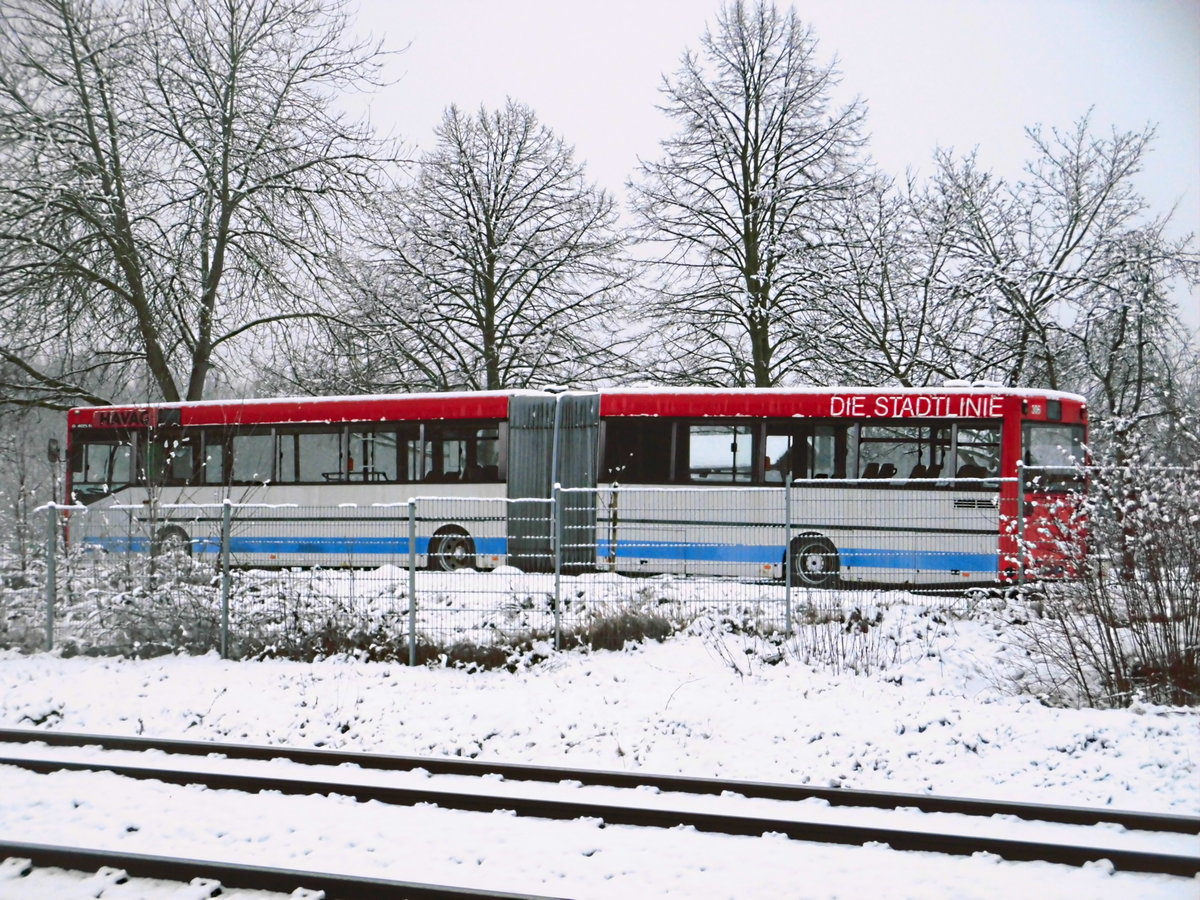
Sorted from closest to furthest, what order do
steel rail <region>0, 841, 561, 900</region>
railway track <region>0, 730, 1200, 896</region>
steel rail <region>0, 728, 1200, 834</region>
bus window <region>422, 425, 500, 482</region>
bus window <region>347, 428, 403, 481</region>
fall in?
steel rail <region>0, 841, 561, 900</region> < railway track <region>0, 730, 1200, 896</region> < steel rail <region>0, 728, 1200, 834</region> < bus window <region>422, 425, 500, 482</region> < bus window <region>347, 428, 403, 481</region>

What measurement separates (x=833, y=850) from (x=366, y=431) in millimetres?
12919

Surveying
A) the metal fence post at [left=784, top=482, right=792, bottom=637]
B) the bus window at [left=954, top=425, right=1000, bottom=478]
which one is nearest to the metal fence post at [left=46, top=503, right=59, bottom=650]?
the metal fence post at [left=784, top=482, right=792, bottom=637]

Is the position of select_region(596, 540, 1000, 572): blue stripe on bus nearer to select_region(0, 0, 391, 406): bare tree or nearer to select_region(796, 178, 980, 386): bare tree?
select_region(0, 0, 391, 406): bare tree

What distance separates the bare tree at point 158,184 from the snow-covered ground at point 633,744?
759 centimetres

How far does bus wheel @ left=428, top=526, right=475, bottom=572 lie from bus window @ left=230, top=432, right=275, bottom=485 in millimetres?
7450

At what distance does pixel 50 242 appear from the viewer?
15266 mm

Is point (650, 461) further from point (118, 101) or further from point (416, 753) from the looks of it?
point (118, 101)

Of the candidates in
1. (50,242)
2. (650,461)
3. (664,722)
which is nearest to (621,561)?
(664,722)

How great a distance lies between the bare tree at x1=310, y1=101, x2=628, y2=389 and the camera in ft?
78.2

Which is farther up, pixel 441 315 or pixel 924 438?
pixel 441 315

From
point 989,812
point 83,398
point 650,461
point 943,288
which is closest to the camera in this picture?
point 989,812

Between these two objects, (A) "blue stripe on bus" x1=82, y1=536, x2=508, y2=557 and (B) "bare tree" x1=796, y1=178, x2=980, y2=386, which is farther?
(B) "bare tree" x1=796, y1=178, x2=980, y2=386

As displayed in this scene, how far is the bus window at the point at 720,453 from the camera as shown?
14.7 m

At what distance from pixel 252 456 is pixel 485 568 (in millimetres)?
8965
